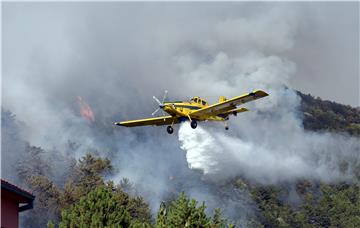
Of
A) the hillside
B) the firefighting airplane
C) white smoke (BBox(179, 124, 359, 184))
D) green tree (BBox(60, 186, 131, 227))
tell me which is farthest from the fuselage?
the hillside

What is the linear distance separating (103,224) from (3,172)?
5252 centimetres

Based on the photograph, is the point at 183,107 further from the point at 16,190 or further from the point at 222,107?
the point at 16,190

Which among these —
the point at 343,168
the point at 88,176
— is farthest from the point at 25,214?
the point at 343,168

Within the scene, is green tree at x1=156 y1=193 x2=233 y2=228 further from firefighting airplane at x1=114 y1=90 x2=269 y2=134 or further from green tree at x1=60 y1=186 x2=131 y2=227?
firefighting airplane at x1=114 y1=90 x2=269 y2=134

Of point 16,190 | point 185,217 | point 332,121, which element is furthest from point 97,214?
Result: point 332,121

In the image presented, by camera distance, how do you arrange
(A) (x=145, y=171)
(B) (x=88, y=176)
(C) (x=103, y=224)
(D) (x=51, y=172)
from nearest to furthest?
(C) (x=103, y=224), (B) (x=88, y=176), (D) (x=51, y=172), (A) (x=145, y=171)

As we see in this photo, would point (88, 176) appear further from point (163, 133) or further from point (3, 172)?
point (163, 133)

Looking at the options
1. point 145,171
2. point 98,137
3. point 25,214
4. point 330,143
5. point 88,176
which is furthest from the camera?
point 98,137

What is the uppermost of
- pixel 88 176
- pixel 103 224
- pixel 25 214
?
pixel 88 176

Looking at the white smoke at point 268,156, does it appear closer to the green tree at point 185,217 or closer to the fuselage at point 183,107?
the fuselage at point 183,107

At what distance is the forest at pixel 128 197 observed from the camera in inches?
2058

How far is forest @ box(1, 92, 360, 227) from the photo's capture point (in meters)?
52.3

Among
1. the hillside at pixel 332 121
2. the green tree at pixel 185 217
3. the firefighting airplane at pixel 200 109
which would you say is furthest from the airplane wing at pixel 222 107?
the hillside at pixel 332 121

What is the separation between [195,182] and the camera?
13362 cm
